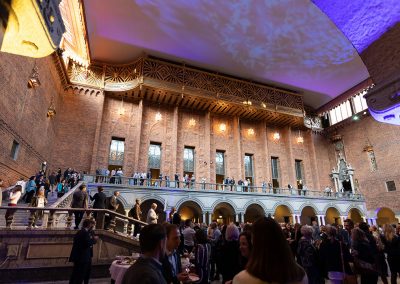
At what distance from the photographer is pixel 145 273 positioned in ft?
4.83

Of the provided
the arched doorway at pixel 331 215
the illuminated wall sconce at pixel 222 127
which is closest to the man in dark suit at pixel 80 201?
the illuminated wall sconce at pixel 222 127

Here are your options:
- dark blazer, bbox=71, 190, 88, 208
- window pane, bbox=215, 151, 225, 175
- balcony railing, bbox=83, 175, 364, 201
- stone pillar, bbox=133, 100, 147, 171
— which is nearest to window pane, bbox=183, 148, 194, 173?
balcony railing, bbox=83, 175, 364, 201

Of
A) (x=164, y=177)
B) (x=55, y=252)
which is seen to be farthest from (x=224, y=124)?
(x=55, y=252)

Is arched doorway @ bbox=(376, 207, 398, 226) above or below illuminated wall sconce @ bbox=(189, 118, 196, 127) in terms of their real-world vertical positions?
below

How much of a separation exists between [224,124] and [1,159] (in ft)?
49.1

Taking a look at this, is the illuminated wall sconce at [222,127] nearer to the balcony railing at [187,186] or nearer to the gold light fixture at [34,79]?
the balcony railing at [187,186]

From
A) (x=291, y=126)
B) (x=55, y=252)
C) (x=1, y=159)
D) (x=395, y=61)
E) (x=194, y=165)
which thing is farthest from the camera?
(x=291, y=126)

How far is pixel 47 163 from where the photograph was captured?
15055mm

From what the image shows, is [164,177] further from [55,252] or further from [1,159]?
[55,252]

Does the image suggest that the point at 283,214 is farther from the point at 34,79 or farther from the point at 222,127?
the point at 34,79

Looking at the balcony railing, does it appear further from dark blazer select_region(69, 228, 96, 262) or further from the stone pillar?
dark blazer select_region(69, 228, 96, 262)

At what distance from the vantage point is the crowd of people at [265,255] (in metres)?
1.25

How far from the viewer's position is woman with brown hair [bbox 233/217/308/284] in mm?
1195

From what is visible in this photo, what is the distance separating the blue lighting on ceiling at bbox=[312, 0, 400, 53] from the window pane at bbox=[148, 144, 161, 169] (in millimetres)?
16791
